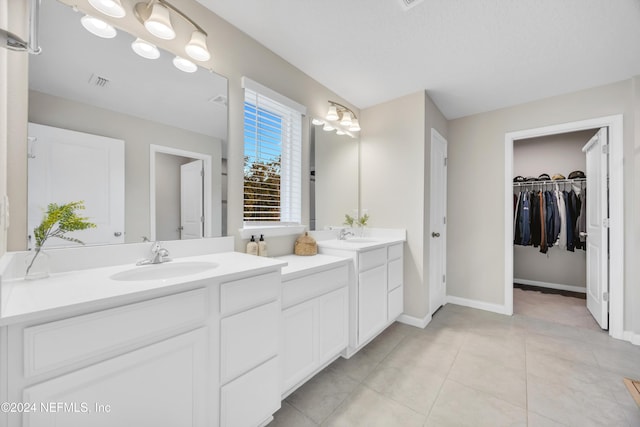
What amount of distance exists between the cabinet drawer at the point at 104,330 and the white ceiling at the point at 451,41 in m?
1.75

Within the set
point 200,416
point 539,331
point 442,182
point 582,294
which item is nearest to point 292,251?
point 200,416

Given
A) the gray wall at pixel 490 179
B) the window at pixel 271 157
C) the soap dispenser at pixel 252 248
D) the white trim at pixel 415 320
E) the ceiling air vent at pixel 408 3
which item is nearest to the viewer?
the ceiling air vent at pixel 408 3

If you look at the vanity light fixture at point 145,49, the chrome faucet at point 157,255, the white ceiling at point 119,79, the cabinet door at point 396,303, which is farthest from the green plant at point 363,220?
the vanity light fixture at point 145,49

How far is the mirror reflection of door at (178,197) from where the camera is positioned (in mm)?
1438

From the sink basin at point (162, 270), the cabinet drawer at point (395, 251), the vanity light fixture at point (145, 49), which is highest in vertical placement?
the vanity light fixture at point (145, 49)

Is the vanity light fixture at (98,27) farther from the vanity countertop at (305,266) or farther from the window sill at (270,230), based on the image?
Result: the vanity countertop at (305,266)

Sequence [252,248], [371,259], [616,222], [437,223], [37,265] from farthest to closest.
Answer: [437,223], [616,222], [371,259], [252,248], [37,265]

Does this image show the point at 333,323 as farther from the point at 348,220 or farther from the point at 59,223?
the point at 59,223

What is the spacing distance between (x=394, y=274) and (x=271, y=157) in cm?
161

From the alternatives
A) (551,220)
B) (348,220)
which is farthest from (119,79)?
(551,220)

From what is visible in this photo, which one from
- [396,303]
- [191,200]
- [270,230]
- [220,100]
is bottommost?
[396,303]

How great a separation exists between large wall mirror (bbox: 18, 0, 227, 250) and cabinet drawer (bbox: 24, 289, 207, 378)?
1.94ft

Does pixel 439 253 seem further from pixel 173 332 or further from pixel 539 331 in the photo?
pixel 173 332

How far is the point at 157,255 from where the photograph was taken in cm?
134
